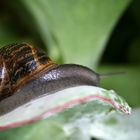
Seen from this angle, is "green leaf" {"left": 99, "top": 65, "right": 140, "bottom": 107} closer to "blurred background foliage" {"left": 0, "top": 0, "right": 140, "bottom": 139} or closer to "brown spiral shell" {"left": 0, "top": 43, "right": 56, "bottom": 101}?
"blurred background foliage" {"left": 0, "top": 0, "right": 140, "bottom": 139}

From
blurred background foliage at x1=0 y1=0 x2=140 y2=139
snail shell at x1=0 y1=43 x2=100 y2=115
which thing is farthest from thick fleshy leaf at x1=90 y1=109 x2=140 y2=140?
blurred background foliage at x1=0 y1=0 x2=140 y2=139

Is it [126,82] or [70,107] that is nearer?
[70,107]

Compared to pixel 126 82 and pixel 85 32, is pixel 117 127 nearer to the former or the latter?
pixel 85 32

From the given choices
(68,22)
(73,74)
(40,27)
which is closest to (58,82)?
(73,74)

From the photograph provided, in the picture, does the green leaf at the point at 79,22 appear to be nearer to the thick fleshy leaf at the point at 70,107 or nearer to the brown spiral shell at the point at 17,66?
the brown spiral shell at the point at 17,66

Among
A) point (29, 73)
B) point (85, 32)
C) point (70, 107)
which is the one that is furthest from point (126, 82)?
point (70, 107)

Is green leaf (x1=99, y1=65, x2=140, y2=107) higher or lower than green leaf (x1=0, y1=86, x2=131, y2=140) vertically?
lower

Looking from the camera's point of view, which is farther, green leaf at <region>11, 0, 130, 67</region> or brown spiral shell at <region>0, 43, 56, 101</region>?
green leaf at <region>11, 0, 130, 67</region>
